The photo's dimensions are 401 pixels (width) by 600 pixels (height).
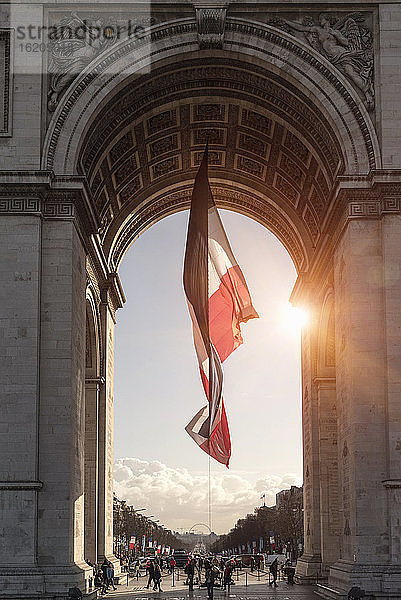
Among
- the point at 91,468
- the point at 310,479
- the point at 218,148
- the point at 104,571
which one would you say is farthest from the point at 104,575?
the point at 218,148

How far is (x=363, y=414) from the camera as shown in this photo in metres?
38.5

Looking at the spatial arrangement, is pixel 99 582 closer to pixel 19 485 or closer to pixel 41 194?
pixel 19 485

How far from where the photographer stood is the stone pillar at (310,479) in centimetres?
5134

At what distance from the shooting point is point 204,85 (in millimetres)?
45250

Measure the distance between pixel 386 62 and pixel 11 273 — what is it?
15829 millimetres

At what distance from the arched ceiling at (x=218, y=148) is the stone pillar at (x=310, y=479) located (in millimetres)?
5575

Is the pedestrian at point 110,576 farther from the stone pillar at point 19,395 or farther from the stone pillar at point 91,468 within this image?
the stone pillar at point 19,395

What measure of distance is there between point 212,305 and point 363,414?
845 centimetres

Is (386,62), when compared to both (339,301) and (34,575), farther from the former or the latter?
(34,575)

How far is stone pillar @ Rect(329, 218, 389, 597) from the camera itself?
1475 inches

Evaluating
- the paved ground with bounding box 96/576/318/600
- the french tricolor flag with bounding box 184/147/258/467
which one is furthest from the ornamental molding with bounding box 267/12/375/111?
the paved ground with bounding box 96/576/318/600

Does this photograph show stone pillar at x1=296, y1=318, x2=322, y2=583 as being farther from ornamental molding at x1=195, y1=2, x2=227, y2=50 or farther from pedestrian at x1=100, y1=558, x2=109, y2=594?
ornamental molding at x1=195, y1=2, x2=227, y2=50

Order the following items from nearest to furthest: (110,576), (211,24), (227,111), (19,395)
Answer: (19,395), (211,24), (227,111), (110,576)

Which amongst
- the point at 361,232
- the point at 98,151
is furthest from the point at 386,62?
the point at 98,151
